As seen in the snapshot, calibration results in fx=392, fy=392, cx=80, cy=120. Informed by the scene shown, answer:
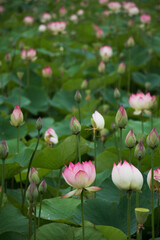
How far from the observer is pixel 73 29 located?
12.9ft

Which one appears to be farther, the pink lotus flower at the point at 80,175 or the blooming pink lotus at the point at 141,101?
the blooming pink lotus at the point at 141,101

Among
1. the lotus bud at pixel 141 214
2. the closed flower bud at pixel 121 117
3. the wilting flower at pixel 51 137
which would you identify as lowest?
the lotus bud at pixel 141 214

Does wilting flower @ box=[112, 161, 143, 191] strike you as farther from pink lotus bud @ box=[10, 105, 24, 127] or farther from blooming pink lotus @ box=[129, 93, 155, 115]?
blooming pink lotus @ box=[129, 93, 155, 115]

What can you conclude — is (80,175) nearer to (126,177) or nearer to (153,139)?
(126,177)

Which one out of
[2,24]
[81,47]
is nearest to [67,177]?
[81,47]

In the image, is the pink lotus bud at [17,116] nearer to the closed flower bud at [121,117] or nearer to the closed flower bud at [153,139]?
the closed flower bud at [121,117]

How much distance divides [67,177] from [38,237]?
0.51ft

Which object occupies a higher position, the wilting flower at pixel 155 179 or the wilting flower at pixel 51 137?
the wilting flower at pixel 51 137

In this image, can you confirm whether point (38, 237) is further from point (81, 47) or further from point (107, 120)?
point (81, 47)

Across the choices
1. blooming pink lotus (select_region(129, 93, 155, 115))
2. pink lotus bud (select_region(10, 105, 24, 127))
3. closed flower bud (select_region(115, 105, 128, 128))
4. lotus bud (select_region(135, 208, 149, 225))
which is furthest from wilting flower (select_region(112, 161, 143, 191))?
blooming pink lotus (select_region(129, 93, 155, 115))

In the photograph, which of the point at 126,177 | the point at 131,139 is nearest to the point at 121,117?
the point at 131,139

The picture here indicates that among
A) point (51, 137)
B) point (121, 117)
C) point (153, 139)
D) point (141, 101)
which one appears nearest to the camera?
point (153, 139)

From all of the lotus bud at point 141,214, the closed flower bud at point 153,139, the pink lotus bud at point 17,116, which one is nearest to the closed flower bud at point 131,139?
the closed flower bud at point 153,139

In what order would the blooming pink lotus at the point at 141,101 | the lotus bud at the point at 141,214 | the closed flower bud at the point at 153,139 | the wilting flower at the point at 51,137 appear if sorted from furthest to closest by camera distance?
the blooming pink lotus at the point at 141,101 < the wilting flower at the point at 51,137 < the closed flower bud at the point at 153,139 < the lotus bud at the point at 141,214
